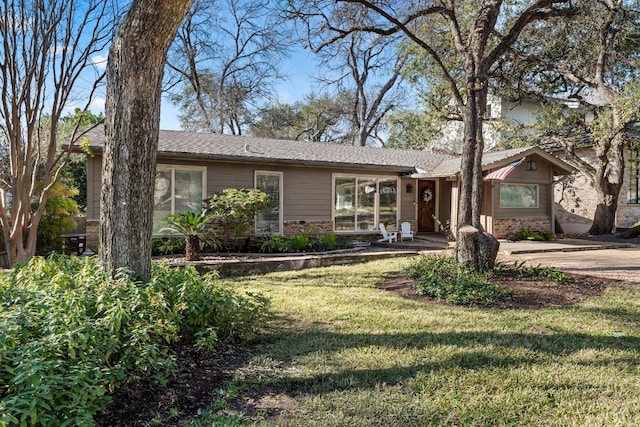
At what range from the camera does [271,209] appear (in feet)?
38.6

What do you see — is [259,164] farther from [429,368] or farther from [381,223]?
[429,368]

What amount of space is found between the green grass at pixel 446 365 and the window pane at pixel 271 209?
620 centimetres

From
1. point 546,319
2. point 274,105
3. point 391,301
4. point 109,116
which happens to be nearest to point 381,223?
point 391,301

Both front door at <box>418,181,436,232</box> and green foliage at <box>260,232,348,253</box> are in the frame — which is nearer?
green foliage at <box>260,232,348,253</box>

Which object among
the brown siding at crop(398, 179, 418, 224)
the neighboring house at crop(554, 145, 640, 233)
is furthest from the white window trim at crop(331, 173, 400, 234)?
the neighboring house at crop(554, 145, 640, 233)

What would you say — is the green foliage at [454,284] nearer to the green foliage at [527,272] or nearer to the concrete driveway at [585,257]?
the green foliage at [527,272]

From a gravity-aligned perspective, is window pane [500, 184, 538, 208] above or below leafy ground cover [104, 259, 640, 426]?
above

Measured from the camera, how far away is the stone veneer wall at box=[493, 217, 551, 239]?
43.7ft

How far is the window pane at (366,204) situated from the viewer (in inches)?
520

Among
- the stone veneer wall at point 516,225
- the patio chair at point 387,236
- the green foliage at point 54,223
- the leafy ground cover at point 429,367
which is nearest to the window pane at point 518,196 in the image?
the stone veneer wall at point 516,225

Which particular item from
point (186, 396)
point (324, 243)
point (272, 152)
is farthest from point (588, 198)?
point (186, 396)

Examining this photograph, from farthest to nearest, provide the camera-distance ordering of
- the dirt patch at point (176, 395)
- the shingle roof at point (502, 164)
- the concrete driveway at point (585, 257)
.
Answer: the shingle roof at point (502, 164)
the concrete driveway at point (585, 257)
the dirt patch at point (176, 395)

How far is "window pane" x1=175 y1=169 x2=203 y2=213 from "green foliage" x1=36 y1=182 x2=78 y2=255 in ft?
8.21

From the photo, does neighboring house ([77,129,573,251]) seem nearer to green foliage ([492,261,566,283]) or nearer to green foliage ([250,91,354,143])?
green foliage ([492,261,566,283])
